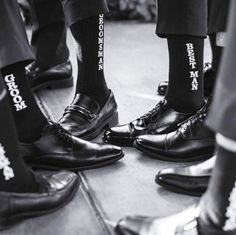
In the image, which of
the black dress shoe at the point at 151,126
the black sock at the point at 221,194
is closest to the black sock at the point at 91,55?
the black dress shoe at the point at 151,126

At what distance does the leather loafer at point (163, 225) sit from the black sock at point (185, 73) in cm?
43

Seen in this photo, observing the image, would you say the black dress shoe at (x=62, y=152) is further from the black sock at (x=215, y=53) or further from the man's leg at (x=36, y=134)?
the black sock at (x=215, y=53)

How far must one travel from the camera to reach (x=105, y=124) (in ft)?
4.41

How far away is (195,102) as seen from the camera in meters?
1.21

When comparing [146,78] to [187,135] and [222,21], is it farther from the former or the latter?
[187,135]

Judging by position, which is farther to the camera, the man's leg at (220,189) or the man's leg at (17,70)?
the man's leg at (17,70)

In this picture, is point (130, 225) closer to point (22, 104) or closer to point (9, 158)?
point (9, 158)

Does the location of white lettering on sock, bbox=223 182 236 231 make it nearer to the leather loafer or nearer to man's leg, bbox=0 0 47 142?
the leather loafer

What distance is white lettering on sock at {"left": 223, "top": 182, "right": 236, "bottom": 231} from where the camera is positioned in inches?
29.1

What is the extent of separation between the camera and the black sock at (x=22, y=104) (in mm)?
1019

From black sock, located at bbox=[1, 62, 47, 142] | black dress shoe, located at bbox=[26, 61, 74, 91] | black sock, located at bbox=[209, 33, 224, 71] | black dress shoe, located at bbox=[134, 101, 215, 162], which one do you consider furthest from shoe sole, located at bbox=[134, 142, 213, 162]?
black dress shoe, located at bbox=[26, 61, 74, 91]

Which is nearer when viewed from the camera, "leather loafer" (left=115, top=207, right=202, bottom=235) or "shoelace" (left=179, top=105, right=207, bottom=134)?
"leather loafer" (left=115, top=207, right=202, bottom=235)

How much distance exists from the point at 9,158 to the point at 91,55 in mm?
483

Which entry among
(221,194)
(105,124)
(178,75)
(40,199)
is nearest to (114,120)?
(105,124)
